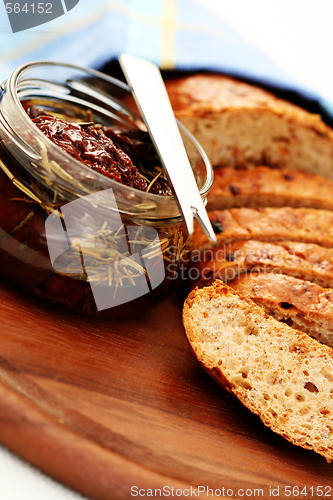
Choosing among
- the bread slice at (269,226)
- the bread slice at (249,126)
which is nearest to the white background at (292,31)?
the bread slice at (249,126)

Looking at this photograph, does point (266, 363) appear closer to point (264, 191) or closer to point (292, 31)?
point (264, 191)

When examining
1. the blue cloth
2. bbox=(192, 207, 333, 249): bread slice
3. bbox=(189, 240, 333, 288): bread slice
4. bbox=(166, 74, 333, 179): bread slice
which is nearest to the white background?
the blue cloth

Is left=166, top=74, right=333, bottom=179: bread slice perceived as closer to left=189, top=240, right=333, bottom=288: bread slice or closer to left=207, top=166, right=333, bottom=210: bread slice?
left=207, top=166, right=333, bottom=210: bread slice

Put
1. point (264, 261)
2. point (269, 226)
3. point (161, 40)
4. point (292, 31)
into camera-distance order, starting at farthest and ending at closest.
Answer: point (292, 31) → point (161, 40) → point (269, 226) → point (264, 261)

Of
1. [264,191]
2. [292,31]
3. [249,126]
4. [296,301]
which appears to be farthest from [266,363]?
[292,31]

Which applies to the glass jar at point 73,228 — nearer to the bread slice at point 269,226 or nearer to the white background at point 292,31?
the bread slice at point 269,226

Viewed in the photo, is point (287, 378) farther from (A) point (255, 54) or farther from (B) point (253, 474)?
(A) point (255, 54)

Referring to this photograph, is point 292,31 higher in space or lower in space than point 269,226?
higher
